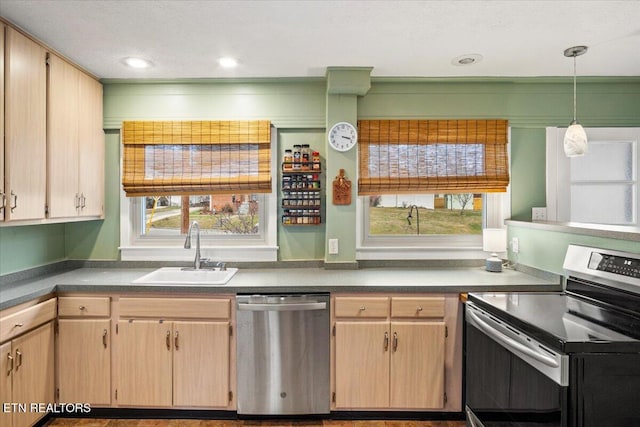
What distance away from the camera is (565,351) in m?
1.34

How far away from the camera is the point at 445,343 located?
2307 millimetres

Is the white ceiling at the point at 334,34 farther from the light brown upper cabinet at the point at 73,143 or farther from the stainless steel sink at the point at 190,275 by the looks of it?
the stainless steel sink at the point at 190,275

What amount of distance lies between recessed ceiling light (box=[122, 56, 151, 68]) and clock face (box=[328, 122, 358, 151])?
134cm

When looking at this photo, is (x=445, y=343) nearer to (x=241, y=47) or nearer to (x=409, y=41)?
(x=409, y=41)

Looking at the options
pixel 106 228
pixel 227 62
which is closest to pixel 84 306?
pixel 106 228

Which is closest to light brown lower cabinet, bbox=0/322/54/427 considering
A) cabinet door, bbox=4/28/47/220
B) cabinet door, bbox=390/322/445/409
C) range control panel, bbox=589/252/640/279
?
cabinet door, bbox=4/28/47/220

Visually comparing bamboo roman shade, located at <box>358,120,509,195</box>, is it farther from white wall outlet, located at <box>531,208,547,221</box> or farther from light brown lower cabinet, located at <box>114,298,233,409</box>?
light brown lower cabinet, located at <box>114,298,233,409</box>

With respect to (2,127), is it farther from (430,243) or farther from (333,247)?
(430,243)

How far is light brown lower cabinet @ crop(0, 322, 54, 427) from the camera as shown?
1916 millimetres

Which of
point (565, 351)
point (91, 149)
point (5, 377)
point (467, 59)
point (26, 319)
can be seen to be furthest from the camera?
point (91, 149)

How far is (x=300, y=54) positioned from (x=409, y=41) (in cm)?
68

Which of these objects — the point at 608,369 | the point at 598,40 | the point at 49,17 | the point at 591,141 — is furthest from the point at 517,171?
the point at 49,17

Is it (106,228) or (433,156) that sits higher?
(433,156)

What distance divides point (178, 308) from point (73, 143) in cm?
134
